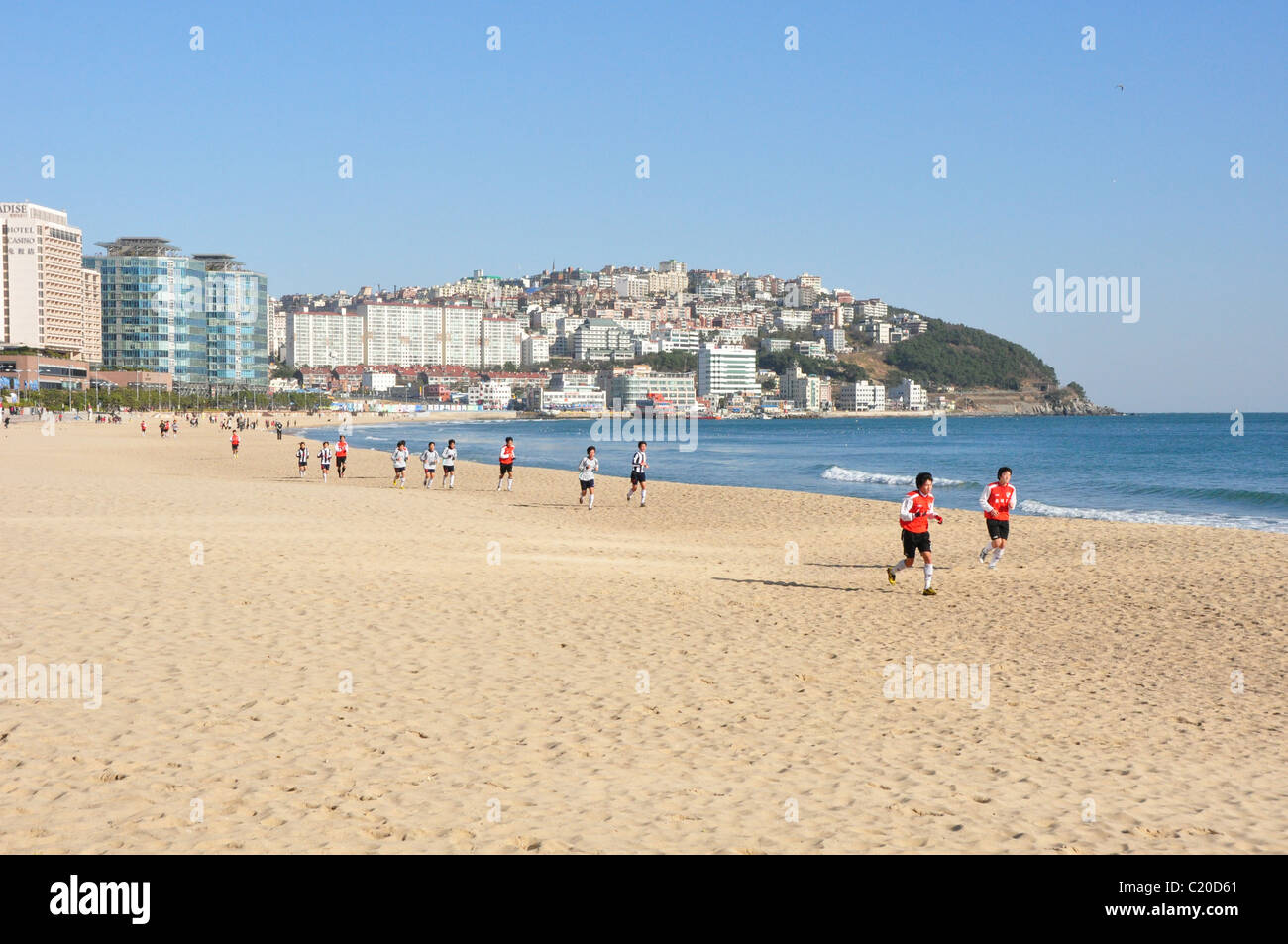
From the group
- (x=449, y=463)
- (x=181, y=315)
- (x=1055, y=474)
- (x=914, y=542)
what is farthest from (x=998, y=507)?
(x=181, y=315)

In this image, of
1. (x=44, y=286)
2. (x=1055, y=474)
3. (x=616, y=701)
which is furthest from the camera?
(x=44, y=286)

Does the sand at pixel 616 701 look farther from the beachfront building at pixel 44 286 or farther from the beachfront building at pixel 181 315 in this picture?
the beachfront building at pixel 44 286

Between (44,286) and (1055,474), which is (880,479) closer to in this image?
(1055,474)

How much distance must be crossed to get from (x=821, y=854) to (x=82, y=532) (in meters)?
13.8

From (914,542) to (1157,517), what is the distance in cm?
1602

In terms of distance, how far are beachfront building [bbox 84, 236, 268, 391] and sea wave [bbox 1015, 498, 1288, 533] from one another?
506ft

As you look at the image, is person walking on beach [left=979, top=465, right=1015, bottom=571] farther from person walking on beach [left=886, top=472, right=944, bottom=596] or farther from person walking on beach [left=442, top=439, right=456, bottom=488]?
person walking on beach [left=442, top=439, right=456, bottom=488]

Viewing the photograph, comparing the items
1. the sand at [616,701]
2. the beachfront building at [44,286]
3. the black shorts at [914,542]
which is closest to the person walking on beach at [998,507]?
the sand at [616,701]

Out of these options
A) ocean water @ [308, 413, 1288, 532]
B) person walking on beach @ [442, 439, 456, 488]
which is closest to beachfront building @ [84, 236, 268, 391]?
ocean water @ [308, 413, 1288, 532]

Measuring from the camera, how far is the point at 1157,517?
84.9ft

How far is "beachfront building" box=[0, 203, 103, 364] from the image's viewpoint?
6201 inches

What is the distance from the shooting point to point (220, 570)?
1252cm
